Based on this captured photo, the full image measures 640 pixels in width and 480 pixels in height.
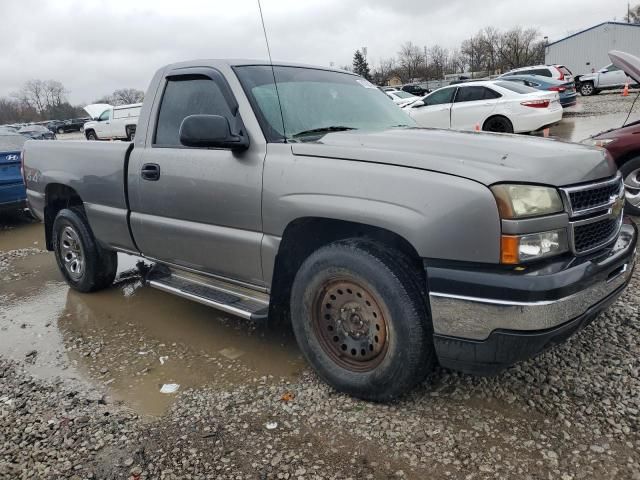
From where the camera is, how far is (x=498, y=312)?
7.56 ft

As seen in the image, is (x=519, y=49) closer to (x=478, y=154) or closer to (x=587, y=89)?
(x=587, y=89)

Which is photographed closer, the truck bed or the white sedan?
the truck bed

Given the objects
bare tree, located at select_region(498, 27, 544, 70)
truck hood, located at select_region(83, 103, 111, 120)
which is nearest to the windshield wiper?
truck hood, located at select_region(83, 103, 111, 120)

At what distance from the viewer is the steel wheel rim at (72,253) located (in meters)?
4.94

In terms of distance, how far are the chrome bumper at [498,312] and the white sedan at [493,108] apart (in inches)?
388

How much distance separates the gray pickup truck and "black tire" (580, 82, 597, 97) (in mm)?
29548

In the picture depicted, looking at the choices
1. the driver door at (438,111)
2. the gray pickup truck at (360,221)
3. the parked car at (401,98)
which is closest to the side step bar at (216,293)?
the gray pickup truck at (360,221)

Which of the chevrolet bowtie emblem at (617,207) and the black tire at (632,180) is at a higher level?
the chevrolet bowtie emblem at (617,207)

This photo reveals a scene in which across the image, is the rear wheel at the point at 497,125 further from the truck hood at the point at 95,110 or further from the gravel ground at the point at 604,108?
the truck hood at the point at 95,110

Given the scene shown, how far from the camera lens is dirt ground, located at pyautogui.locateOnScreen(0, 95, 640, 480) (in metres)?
2.44

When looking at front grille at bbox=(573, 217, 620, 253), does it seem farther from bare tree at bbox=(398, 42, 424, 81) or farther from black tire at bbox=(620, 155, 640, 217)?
bare tree at bbox=(398, 42, 424, 81)

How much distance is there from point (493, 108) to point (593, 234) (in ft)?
35.0

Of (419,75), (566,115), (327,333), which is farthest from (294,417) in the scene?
(419,75)

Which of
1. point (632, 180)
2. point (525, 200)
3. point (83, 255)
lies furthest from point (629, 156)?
point (83, 255)
